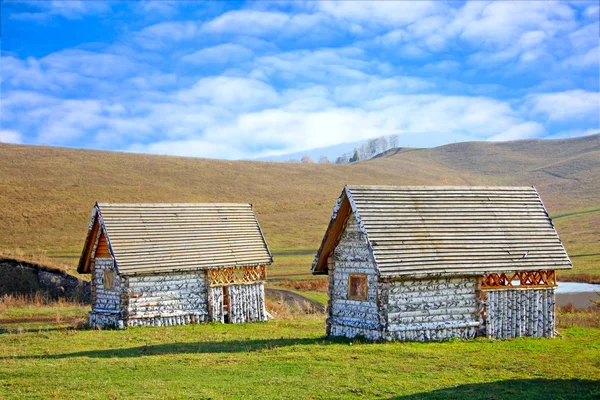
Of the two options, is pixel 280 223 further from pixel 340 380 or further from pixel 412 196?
pixel 340 380

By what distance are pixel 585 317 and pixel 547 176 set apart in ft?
341

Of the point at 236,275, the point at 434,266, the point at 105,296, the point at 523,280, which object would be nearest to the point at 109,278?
the point at 105,296

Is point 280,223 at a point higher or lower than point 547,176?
lower

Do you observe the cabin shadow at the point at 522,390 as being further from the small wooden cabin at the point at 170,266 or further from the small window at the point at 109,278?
the small window at the point at 109,278

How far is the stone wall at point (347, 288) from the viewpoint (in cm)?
2280

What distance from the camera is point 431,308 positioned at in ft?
74.4

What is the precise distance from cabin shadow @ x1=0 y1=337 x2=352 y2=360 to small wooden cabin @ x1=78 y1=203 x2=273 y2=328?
584 centimetres

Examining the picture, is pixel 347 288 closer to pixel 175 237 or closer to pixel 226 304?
pixel 226 304

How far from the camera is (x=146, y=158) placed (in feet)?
367

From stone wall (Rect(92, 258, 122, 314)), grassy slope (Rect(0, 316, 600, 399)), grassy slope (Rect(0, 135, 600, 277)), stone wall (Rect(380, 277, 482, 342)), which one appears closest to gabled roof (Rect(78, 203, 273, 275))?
stone wall (Rect(92, 258, 122, 314))

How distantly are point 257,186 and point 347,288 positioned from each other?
3180 inches

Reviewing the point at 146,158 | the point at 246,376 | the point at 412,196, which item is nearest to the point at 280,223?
the point at 146,158

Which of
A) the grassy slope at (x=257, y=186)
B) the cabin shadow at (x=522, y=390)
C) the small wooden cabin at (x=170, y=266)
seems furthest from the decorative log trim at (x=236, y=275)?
the grassy slope at (x=257, y=186)

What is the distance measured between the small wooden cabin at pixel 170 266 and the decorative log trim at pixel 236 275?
5cm
